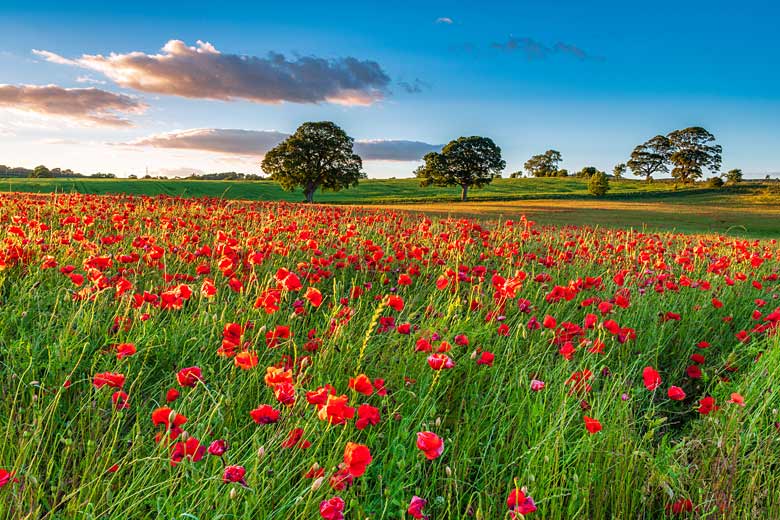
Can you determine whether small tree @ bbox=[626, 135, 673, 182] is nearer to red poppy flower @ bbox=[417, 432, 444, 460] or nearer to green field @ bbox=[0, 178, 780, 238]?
green field @ bbox=[0, 178, 780, 238]

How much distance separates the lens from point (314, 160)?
47406 mm

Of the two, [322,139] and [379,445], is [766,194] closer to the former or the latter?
[322,139]

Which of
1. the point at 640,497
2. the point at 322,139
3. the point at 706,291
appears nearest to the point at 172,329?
the point at 640,497

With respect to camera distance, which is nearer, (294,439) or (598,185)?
(294,439)

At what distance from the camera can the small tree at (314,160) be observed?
46625 mm

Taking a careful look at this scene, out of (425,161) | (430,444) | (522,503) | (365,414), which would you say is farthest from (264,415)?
(425,161)

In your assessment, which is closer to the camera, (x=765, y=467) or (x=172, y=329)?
(x=765, y=467)

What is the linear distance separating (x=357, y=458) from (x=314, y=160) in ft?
157

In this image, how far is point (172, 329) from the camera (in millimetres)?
2951

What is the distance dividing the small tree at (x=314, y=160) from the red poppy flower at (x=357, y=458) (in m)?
46.2

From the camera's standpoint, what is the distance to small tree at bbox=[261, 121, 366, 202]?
46625 mm

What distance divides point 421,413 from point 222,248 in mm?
2247

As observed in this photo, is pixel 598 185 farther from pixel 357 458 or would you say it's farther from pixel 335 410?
pixel 357 458

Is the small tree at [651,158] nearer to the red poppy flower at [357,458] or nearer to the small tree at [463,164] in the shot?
the small tree at [463,164]
